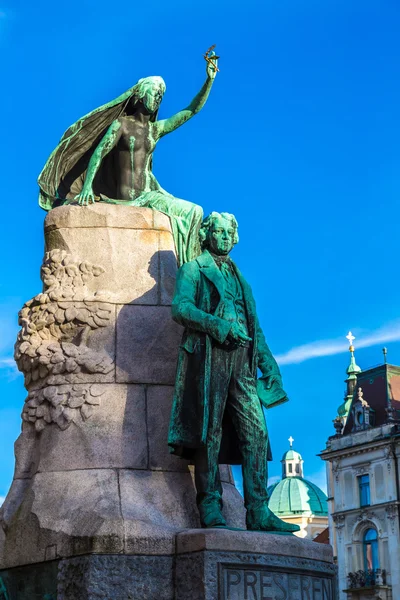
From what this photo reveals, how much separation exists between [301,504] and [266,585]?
225 feet

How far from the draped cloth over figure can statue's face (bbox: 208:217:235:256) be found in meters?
1.08

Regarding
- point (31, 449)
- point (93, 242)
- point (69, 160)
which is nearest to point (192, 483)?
point (31, 449)

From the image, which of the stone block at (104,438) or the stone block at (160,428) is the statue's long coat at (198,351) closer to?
the stone block at (160,428)

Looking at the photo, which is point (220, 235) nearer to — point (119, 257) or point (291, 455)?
point (119, 257)

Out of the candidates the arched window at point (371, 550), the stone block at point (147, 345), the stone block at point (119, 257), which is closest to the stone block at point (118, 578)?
the stone block at point (147, 345)

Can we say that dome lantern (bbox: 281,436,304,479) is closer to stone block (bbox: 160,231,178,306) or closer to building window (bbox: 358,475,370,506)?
building window (bbox: 358,475,370,506)

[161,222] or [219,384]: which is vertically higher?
[161,222]

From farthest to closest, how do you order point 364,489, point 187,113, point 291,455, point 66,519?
point 291,455
point 364,489
point 187,113
point 66,519

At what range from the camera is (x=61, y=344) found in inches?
361

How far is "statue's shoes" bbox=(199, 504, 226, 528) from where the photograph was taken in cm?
819

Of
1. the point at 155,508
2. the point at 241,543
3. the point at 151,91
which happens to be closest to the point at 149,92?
the point at 151,91

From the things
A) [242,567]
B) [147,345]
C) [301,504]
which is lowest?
[242,567]

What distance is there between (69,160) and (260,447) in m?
3.69

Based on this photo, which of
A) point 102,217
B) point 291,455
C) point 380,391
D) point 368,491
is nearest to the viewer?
point 102,217
